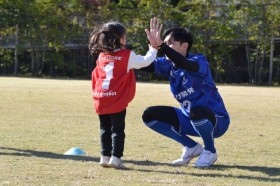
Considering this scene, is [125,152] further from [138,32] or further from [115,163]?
[138,32]

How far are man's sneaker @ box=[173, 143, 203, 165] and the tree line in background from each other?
21.2m

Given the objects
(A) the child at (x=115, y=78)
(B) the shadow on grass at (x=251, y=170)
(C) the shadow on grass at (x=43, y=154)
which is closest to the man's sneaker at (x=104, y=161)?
(A) the child at (x=115, y=78)

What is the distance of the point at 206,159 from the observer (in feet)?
19.8

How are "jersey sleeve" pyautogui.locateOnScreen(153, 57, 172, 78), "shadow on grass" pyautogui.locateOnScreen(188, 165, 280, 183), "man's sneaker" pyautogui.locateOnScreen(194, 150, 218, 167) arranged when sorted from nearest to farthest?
"shadow on grass" pyautogui.locateOnScreen(188, 165, 280, 183)
"man's sneaker" pyautogui.locateOnScreen(194, 150, 218, 167)
"jersey sleeve" pyautogui.locateOnScreen(153, 57, 172, 78)

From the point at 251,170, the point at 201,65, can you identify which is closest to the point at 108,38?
the point at 201,65

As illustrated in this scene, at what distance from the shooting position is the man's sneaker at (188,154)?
20.2ft

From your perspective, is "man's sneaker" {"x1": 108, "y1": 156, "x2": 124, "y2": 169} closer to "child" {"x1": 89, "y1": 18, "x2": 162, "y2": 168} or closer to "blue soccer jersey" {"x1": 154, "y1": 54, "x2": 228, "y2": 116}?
"child" {"x1": 89, "y1": 18, "x2": 162, "y2": 168}

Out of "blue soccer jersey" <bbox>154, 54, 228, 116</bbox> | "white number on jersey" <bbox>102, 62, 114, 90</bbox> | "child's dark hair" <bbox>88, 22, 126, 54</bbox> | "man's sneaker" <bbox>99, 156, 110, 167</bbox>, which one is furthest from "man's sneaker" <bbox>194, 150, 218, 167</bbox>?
"child's dark hair" <bbox>88, 22, 126, 54</bbox>

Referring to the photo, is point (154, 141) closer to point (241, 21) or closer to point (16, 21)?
point (241, 21)

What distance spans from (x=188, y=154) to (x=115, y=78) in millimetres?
1146

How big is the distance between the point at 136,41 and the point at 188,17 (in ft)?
8.54

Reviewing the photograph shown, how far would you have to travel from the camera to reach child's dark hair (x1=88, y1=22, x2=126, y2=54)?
590 cm

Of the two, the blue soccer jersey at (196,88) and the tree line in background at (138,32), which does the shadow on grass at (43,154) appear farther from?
the tree line in background at (138,32)

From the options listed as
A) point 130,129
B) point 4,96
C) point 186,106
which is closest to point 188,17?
point 4,96
